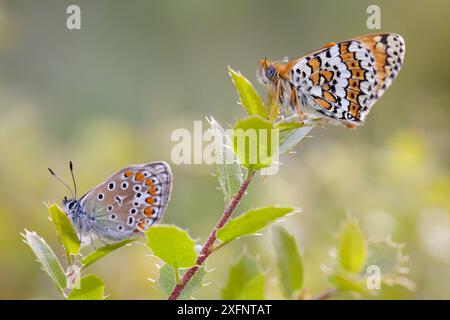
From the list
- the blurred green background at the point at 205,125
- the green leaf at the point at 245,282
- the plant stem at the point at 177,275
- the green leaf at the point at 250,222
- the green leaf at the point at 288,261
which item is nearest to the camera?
the green leaf at the point at 250,222

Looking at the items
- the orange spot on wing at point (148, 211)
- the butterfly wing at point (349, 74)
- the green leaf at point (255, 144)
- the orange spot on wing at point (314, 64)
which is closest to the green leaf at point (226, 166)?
the green leaf at point (255, 144)

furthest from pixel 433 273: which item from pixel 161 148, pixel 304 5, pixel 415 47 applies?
pixel 304 5

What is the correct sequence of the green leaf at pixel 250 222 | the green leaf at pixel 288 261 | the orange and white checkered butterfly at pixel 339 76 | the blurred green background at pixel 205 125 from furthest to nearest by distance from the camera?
the blurred green background at pixel 205 125, the orange and white checkered butterfly at pixel 339 76, the green leaf at pixel 288 261, the green leaf at pixel 250 222

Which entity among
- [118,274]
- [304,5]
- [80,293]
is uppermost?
[304,5]

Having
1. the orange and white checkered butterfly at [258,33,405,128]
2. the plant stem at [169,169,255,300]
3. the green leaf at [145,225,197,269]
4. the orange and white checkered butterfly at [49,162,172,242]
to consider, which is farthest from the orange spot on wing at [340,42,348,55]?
the green leaf at [145,225,197,269]

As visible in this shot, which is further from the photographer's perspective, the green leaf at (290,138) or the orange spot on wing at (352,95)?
the orange spot on wing at (352,95)

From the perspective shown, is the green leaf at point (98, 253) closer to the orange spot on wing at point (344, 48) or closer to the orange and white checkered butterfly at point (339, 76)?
the orange and white checkered butterfly at point (339, 76)
